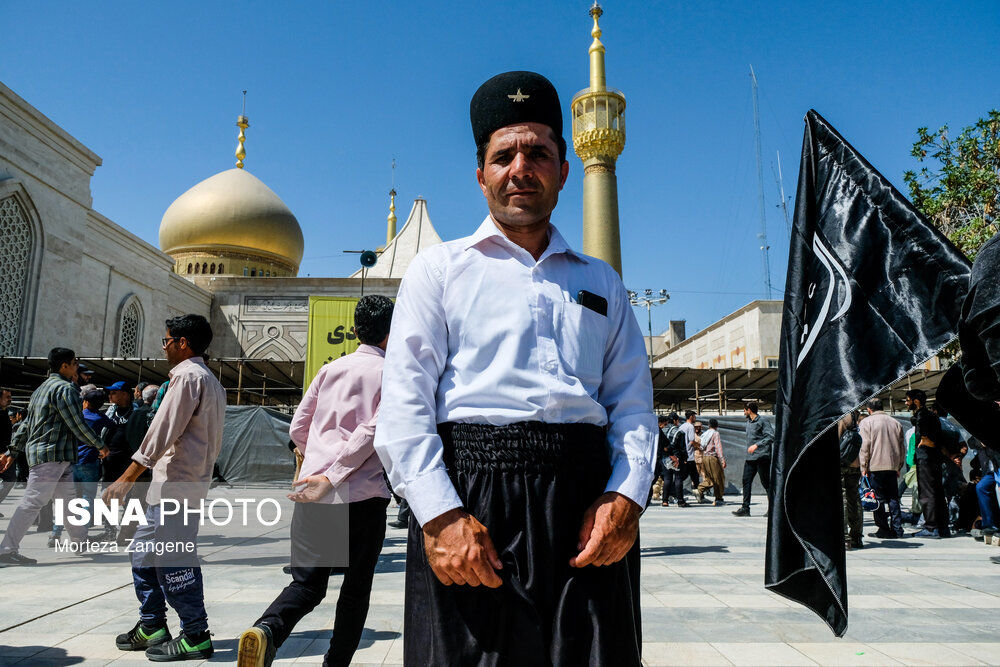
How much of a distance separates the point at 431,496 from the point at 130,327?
2479 cm

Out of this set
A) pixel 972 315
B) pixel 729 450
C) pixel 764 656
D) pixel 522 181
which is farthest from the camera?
pixel 729 450

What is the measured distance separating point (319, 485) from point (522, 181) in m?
1.61

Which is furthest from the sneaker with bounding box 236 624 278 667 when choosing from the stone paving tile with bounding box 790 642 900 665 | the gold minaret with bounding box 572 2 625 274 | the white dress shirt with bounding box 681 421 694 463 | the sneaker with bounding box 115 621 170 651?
the gold minaret with bounding box 572 2 625 274

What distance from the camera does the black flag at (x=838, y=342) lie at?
173cm

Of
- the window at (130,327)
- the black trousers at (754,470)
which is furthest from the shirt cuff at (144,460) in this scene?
the window at (130,327)

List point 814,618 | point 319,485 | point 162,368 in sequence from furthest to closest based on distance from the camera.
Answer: point 162,368 → point 814,618 → point 319,485

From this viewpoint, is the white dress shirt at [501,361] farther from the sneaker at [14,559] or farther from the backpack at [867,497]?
the backpack at [867,497]

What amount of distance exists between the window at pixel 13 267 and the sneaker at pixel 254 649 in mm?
18568

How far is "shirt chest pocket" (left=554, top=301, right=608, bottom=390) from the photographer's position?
157 centimetres

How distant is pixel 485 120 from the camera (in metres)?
1.75

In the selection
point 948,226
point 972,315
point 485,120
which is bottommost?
point 972,315

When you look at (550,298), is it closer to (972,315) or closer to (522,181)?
(522,181)

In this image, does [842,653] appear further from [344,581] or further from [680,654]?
[344,581]

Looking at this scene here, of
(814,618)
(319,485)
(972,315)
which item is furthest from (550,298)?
(814,618)
